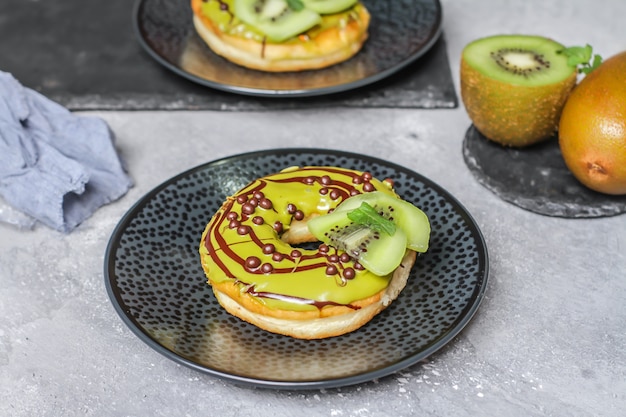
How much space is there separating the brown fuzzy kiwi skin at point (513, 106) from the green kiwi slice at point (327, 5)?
0.64 m

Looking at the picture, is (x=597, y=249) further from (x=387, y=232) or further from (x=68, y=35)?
(x=68, y=35)

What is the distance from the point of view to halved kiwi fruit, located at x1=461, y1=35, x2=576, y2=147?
2.70m

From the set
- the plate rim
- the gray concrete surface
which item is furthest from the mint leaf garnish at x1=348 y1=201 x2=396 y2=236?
the plate rim

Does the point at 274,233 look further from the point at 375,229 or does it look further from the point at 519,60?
the point at 519,60

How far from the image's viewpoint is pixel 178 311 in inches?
Answer: 88.6

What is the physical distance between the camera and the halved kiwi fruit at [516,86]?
2699 millimetres

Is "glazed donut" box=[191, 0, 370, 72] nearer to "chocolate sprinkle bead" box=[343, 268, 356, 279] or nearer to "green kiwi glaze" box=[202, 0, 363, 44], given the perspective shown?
"green kiwi glaze" box=[202, 0, 363, 44]

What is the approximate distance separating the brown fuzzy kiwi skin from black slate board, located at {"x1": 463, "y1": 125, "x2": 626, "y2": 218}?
7 centimetres

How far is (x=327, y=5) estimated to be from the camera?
10.6 feet

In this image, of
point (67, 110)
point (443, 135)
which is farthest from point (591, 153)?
point (67, 110)

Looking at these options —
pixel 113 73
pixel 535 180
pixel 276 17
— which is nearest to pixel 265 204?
pixel 535 180

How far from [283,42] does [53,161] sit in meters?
0.95

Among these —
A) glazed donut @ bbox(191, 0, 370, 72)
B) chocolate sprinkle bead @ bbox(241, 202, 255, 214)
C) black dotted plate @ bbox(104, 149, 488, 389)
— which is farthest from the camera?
glazed donut @ bbox(191, 0, 370, 72)

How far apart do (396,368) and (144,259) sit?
803 millimetres
